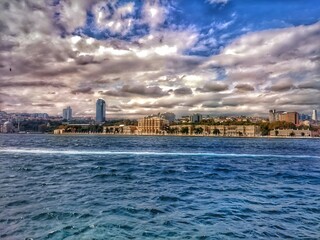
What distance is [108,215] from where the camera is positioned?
39.8 ft

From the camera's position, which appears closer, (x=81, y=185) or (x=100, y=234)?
(x=100, y=234)

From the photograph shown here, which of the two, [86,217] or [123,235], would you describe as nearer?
[123,235]

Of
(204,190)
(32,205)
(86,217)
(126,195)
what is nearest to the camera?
(86,217)

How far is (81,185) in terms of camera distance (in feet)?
63.0

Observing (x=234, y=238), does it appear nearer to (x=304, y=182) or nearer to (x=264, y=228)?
(x=264, y=228)

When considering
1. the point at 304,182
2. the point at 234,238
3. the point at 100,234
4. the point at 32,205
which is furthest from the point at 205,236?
the point at 304,182

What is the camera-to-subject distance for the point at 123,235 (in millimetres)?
9953

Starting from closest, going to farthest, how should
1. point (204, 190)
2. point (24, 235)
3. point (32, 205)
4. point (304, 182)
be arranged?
point (24, 235) → point (32, 205) → point (204, 190) → point (304, 182)

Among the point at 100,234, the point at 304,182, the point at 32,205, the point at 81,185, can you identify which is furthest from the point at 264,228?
the point at 304,182

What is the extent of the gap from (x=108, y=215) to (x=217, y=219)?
358cm

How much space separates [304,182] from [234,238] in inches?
561

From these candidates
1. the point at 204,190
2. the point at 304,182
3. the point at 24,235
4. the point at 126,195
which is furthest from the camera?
the point at 304,182

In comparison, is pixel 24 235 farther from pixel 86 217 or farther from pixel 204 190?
pixel 204 190

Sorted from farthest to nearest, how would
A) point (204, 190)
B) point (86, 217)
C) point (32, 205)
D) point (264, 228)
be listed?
point (204, 190) < point (32, 205) < point (86, 217) < point (264, 228)
